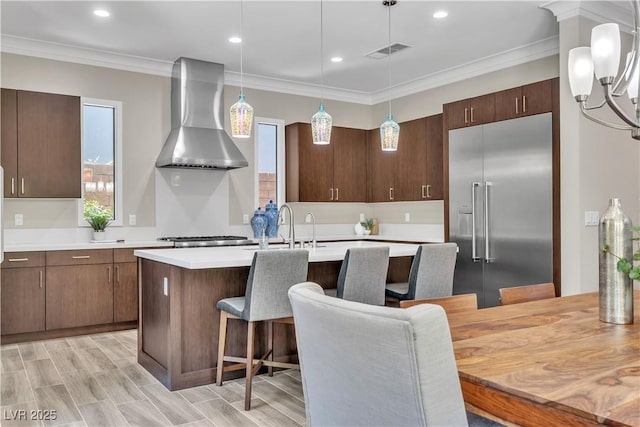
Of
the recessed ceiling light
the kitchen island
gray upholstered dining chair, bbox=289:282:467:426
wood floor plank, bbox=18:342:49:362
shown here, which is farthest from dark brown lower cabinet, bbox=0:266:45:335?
gray upholstered dining chair, bbox=289:282:467:426

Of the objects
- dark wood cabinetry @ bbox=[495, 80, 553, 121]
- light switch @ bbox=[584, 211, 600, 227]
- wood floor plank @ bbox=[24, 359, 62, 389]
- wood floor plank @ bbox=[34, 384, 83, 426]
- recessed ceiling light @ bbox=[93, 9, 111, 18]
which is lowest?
wood floor plank @ bbox=[24, 359, 62, 389]

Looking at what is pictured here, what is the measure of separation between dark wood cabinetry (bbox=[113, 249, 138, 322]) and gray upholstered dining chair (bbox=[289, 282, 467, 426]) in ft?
13.5

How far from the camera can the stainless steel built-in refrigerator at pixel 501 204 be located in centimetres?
413

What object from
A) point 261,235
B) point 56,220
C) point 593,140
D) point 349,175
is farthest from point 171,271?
point 349,175

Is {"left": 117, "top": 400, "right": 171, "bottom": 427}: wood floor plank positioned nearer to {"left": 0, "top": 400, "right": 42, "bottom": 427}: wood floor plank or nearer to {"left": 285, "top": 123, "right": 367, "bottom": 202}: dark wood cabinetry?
{"left": 0, "top": 400, "right": 42, "bottom": 427}: wood floor plank

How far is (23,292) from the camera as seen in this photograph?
170 inches

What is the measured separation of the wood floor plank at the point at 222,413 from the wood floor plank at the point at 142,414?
23cm

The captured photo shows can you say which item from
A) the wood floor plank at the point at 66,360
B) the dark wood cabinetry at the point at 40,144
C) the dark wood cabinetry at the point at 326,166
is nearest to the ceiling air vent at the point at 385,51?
the dark wood cabinetry at the point at 326,166

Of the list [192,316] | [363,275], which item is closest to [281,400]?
[192,316]

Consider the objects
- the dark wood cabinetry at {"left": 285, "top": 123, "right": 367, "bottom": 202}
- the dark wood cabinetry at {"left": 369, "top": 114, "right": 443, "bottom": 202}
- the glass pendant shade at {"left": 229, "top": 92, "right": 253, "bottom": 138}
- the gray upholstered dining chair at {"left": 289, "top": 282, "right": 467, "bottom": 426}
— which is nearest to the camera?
the gray upholstered dining chair at {"left": 289, "top": 282, "right": 467, "bottom": 426}

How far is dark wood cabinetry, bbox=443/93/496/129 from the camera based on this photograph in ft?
15.6

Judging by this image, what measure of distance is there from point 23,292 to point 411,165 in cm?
433

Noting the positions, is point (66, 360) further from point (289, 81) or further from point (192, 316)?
point (289, 81)

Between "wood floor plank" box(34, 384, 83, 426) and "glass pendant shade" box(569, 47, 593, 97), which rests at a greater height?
"glass pendant shade" box(569, 47, 593, 97)
